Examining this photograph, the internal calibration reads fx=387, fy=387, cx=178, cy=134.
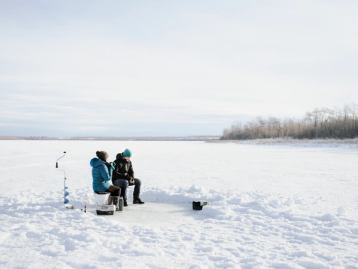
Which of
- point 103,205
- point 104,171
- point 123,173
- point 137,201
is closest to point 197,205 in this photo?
point 137,201

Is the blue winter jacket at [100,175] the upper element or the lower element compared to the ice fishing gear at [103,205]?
upper

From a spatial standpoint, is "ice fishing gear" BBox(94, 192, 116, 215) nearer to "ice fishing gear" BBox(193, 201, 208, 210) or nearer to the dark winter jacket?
the dark winter jacket

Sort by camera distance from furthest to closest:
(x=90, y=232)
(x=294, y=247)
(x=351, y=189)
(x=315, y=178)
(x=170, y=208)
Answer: (x=315, y=178)
(x=351, y=189)
(x=170, y=208)
(x=90, y=232)
(x=294, y=247)

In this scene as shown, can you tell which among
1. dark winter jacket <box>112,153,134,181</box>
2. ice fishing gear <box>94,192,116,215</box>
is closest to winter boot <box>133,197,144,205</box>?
dark winter jacket <box>112,153,134,181</box>

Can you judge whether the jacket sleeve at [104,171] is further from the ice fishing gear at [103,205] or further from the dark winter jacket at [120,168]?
the dark winter jacket at [120,168]

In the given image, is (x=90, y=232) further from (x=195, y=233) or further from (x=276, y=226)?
(x=276, y=226)

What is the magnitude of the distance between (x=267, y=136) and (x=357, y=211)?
69.8 meters

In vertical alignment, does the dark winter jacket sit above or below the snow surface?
above

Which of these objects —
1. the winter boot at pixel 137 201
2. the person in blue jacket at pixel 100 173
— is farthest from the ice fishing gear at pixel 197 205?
the person in blue jacket at pixel 100 173

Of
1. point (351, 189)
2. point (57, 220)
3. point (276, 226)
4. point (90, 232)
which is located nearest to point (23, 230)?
point (57, 220)

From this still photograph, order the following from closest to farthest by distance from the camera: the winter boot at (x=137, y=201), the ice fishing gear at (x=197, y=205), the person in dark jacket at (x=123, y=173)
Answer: the ice fishing gear at (x=197, y=205) → the person in dark jacket at (x=123, y=173) → the winter boot at (x=137, y=201)

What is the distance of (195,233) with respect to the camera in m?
6.16

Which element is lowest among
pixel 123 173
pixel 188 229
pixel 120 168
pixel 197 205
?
pixel 188 229

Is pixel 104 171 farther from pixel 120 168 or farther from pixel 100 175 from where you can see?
pixel 120 168
